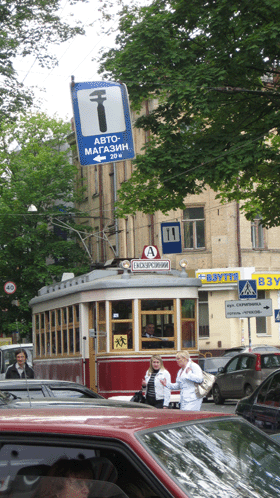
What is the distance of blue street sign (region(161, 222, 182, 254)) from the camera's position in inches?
922

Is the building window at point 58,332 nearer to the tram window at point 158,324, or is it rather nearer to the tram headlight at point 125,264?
the tram headlight at point 125,264

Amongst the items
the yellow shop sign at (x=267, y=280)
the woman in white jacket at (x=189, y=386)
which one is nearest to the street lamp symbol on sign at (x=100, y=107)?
the woman in white jacket at (x=189, y=386)

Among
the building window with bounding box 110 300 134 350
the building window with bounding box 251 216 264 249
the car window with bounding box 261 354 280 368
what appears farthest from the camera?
the building window with bounding box 251 216 264 249

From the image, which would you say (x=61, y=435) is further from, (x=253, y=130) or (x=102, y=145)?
(x=253, y=130)

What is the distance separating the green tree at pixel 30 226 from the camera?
134 feet

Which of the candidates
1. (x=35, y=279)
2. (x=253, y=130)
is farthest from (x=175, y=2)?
(x=35, y=279)

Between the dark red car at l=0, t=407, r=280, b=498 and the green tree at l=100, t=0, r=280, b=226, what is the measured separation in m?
14.1

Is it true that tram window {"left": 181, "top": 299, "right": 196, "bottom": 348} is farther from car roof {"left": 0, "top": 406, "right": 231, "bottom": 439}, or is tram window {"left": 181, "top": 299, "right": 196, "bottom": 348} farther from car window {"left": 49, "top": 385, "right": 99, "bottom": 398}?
car roof {"left": 0, "top": 406, "right": 231, "bottom": 439}

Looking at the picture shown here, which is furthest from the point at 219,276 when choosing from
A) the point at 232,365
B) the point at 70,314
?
the point at 70,314

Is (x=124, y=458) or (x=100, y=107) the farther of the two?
(x=100, y=107)

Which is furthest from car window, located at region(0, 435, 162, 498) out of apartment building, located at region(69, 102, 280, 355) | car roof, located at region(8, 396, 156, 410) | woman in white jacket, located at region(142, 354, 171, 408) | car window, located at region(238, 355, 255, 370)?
apartment building, located at region(69, 102, 280, 355)

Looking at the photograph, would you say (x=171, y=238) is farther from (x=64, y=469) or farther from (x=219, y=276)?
(x=64, y=469)

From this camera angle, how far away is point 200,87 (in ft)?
58.1

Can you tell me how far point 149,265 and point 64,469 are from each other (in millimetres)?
16041
